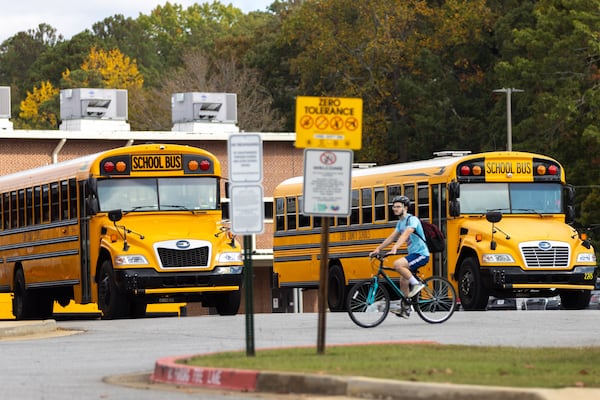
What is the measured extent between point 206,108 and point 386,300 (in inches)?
1503

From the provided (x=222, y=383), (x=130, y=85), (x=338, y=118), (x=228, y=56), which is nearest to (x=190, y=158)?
(x=338, y=118)

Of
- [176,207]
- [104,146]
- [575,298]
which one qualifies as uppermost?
[104,146]

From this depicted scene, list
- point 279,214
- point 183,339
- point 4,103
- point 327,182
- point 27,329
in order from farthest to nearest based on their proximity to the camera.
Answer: point 4,103 < point 279,214 < point 27,329 < point 183,339 < point 327,182

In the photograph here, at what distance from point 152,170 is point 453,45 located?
47.4 meters

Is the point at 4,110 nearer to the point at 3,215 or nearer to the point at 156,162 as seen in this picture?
the point at 3,215

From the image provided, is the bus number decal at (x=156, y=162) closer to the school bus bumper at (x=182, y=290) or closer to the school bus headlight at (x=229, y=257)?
the school bus headlight at (x=229, y=257)

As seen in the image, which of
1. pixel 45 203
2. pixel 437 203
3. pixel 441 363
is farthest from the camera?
pixel 45 203

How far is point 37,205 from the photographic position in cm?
3478

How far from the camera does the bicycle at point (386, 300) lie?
2327 cm

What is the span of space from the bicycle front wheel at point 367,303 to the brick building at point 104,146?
3445 centimetres

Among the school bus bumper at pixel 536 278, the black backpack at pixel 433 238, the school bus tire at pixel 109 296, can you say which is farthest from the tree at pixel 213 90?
the black backpack at pixel 433 238

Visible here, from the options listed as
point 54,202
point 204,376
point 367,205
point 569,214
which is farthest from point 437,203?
point 204,376

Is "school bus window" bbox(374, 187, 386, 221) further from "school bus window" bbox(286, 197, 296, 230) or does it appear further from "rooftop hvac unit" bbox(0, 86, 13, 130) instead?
"rooftop hvac unit" bbox(0, 86, 13, 130)

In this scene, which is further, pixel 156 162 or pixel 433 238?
pixel 156 162
